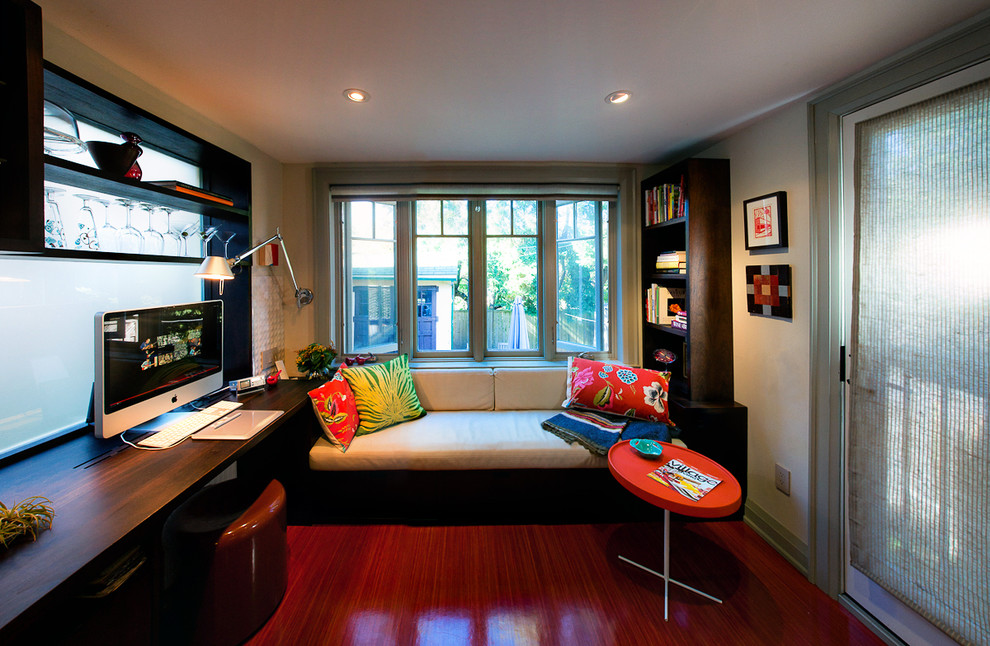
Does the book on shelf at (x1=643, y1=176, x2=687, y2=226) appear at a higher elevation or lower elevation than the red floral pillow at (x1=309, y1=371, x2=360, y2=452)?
higher

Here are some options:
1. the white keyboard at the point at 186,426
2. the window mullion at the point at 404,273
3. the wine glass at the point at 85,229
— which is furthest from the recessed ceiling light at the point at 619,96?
the white keyboard at the point at 186,426

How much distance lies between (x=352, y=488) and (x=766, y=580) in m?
2.24

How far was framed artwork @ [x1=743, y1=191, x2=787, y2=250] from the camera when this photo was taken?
1913 millimetres

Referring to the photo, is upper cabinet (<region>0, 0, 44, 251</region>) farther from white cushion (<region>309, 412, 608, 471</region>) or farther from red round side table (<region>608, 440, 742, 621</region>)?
red round side table (<region>608, 440, 742, 621</region>)

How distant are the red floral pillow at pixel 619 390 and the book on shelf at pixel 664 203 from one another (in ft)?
3.61

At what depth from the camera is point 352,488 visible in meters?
2.12

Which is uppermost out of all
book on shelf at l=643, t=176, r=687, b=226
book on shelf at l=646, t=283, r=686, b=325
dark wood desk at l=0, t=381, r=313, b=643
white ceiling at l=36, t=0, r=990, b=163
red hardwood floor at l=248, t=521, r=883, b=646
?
white ceiling at l=36, t=0, r=990, b=163

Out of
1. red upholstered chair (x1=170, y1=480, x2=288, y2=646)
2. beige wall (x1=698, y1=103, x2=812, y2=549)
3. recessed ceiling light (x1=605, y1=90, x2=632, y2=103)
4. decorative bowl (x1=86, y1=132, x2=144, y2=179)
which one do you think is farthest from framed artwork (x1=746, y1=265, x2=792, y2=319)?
decorative bowl (x1=86, y1=132, x2=144, y2=179)

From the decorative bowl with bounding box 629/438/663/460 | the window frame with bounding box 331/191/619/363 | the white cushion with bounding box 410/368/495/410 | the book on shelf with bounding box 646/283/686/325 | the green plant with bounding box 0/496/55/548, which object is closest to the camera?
the green plant with bounding box 0/496/55/548

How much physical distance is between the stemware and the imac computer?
374mm

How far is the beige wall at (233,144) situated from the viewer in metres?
1.40

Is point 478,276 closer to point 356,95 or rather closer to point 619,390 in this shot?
point 619,390

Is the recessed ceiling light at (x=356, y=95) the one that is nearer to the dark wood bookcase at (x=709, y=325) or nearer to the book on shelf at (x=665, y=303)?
the dark wood bookcase at (x=709, y=325)

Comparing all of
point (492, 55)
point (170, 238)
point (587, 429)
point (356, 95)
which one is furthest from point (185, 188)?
point (587, 429)
